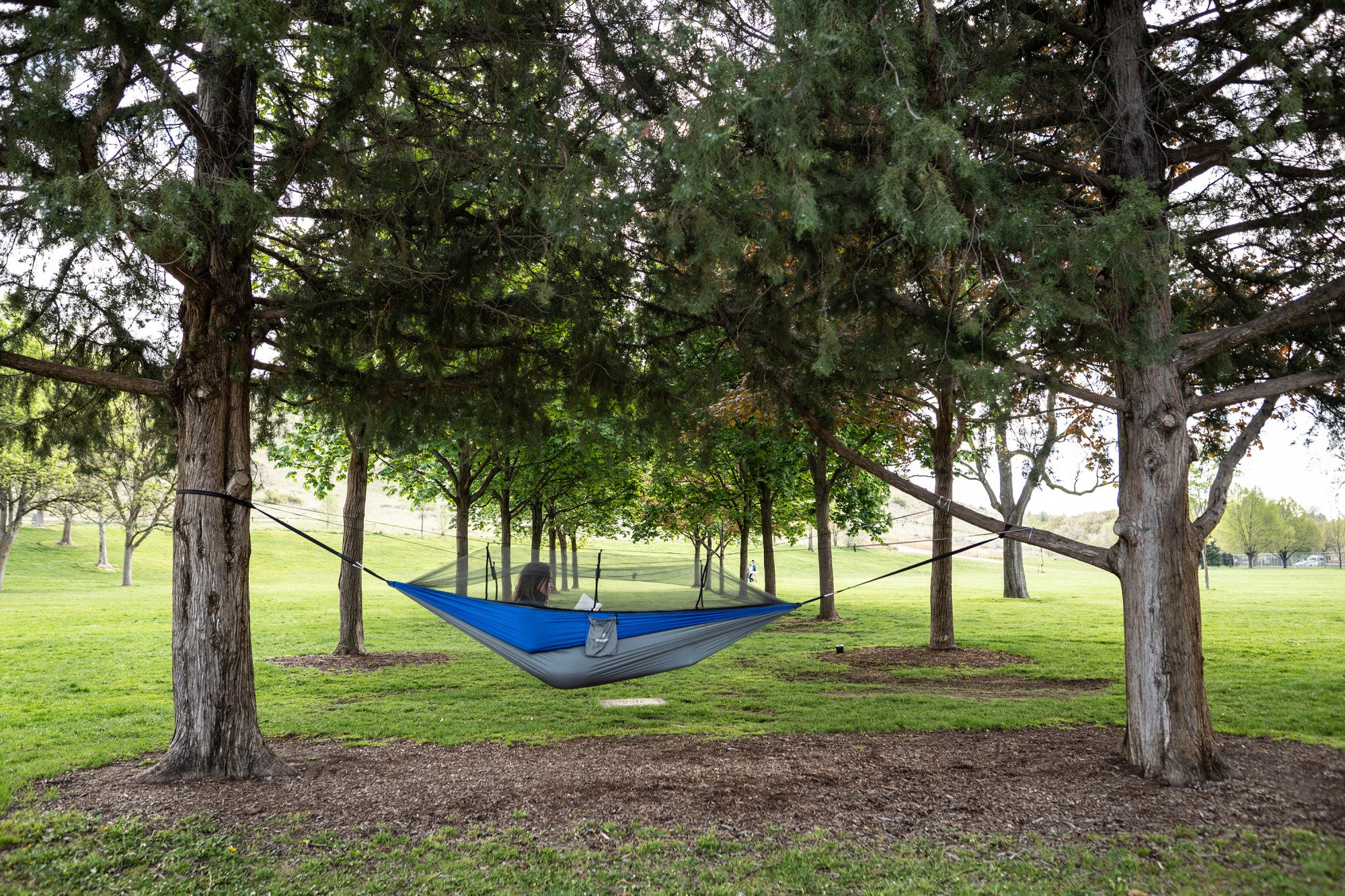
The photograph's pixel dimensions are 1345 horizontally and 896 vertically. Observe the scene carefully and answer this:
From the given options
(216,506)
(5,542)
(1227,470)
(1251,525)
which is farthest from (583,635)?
(1251,525)

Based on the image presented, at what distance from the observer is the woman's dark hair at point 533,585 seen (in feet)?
18.9

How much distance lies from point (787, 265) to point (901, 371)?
Answer: 1115mm

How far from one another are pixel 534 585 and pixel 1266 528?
49182mm

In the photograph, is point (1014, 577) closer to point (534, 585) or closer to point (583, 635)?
point (534, 585)

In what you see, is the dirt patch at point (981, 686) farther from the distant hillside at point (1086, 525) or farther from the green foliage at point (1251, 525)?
the distant hillside at point (1086, 525)

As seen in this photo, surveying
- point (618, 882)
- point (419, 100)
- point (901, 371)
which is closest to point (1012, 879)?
point (618, 882)

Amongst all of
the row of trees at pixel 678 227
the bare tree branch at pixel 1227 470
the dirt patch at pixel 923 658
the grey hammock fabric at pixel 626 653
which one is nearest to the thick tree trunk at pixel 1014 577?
the dirt patch at pixel 923 658

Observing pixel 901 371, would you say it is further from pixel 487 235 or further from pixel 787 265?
pixel 487 235

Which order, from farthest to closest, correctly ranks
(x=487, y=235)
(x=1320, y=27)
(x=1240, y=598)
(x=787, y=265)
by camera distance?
1. (x=1240, y=598)
2. (x=787, y=265)
3. (x=487, y=235)
4. (x=1320, y=27)

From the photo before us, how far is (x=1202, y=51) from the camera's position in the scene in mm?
4559

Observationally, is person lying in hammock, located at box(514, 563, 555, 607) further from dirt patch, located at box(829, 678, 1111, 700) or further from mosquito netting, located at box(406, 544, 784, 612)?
dirt patch, located at box(829, 678, 1111, 700)

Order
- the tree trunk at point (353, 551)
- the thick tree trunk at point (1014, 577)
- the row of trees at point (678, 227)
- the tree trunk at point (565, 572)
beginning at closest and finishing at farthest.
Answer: the row of trees at point (678, 227) < the tree trunk at point (565, 572) < the tree trunk at point (353, 551) < the thick tree trunk at point (1014, 577)

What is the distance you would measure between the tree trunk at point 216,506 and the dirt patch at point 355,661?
4020 millimetres

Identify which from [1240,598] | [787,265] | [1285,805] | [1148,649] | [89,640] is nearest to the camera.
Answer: [1285,805]
